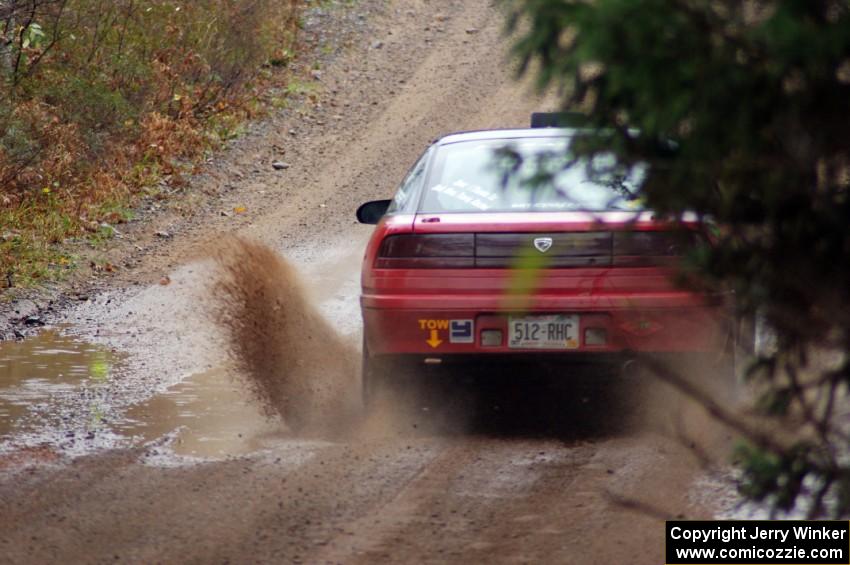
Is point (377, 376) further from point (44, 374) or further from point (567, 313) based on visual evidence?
point (44, 374)

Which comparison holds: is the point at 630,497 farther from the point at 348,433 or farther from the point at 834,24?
the point at 834,24

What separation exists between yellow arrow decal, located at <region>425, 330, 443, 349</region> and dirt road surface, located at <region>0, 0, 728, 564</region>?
1.69 ft

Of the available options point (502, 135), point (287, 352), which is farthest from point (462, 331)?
point (287, 352)

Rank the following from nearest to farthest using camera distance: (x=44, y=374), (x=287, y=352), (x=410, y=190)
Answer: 1. (x=410, y=190)
2. (x=287, y=352)
3. (x=44, y=374)

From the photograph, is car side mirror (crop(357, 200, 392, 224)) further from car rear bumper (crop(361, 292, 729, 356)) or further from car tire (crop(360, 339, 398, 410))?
car rear bumper (crop(361, 292, 729, 356))

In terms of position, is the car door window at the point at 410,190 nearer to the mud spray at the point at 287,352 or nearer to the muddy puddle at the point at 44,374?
the mud spray at the point at 287,352

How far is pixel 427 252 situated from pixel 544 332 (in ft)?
2.42

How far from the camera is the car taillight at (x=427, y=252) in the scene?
255 inches

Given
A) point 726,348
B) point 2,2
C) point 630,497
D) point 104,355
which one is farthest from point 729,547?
point 2,2

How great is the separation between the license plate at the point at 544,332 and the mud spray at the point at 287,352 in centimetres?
117

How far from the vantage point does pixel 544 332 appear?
20.8 feet

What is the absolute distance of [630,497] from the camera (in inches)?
214

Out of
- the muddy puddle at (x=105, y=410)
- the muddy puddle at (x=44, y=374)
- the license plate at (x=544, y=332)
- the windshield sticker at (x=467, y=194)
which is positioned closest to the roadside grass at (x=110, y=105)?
the muddy puddle at (x=44, y=374)

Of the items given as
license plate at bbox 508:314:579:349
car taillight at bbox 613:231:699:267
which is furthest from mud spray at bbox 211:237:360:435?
car taillight at bbox 613:231:699:267
